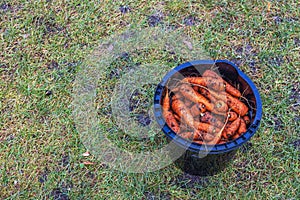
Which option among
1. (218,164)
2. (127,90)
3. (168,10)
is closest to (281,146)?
(218,164)

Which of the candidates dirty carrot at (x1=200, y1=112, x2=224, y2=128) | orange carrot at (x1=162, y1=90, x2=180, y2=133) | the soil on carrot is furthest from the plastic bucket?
the soil on carrot

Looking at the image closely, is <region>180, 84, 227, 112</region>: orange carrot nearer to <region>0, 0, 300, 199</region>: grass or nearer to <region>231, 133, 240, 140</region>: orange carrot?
<region>231, 133, 240, 140</region>: orange carrot

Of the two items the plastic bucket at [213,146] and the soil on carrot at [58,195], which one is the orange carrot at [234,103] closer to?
the plastic bucket at [213,146]

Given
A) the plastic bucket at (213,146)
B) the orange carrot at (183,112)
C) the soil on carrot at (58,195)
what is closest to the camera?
the plastic bucket at (213,146)

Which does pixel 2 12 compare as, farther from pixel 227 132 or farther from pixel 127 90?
pixel 227 132

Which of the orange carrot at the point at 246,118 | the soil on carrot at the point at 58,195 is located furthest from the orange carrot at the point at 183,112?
the soil on carrot at the point at 58,195

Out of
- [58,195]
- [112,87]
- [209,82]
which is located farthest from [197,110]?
[58,195]

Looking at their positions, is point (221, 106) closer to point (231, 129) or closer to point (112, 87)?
point (231, 129)
